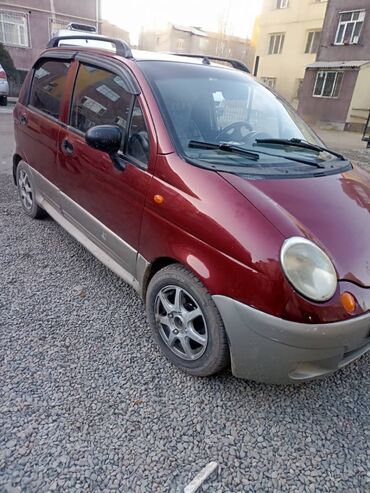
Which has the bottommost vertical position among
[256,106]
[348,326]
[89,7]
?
[348,326]

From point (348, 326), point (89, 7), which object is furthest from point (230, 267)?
point (89, 7)

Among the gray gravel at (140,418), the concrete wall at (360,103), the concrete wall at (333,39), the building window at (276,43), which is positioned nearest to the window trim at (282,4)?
the building window at (276,43)

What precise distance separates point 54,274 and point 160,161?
160 cm

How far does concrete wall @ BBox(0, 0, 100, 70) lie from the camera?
19266 mm

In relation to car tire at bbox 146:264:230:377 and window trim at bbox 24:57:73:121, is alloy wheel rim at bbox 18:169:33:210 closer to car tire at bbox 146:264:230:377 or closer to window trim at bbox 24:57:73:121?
window trim at bbox 24:57:73:121

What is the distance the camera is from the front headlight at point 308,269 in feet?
5.77

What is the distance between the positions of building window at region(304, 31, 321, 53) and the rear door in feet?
96.9

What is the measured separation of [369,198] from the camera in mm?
2373

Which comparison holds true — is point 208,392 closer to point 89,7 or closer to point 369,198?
point 369,198

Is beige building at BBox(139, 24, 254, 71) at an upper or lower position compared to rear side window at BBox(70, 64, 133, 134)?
upper

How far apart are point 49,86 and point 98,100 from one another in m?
1.07

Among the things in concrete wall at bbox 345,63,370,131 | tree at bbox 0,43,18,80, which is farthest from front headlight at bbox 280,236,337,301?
concrete wall at bbox 345,63,370,131

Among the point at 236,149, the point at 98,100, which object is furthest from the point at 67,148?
the point at 236,149

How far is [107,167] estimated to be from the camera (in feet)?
8.68
